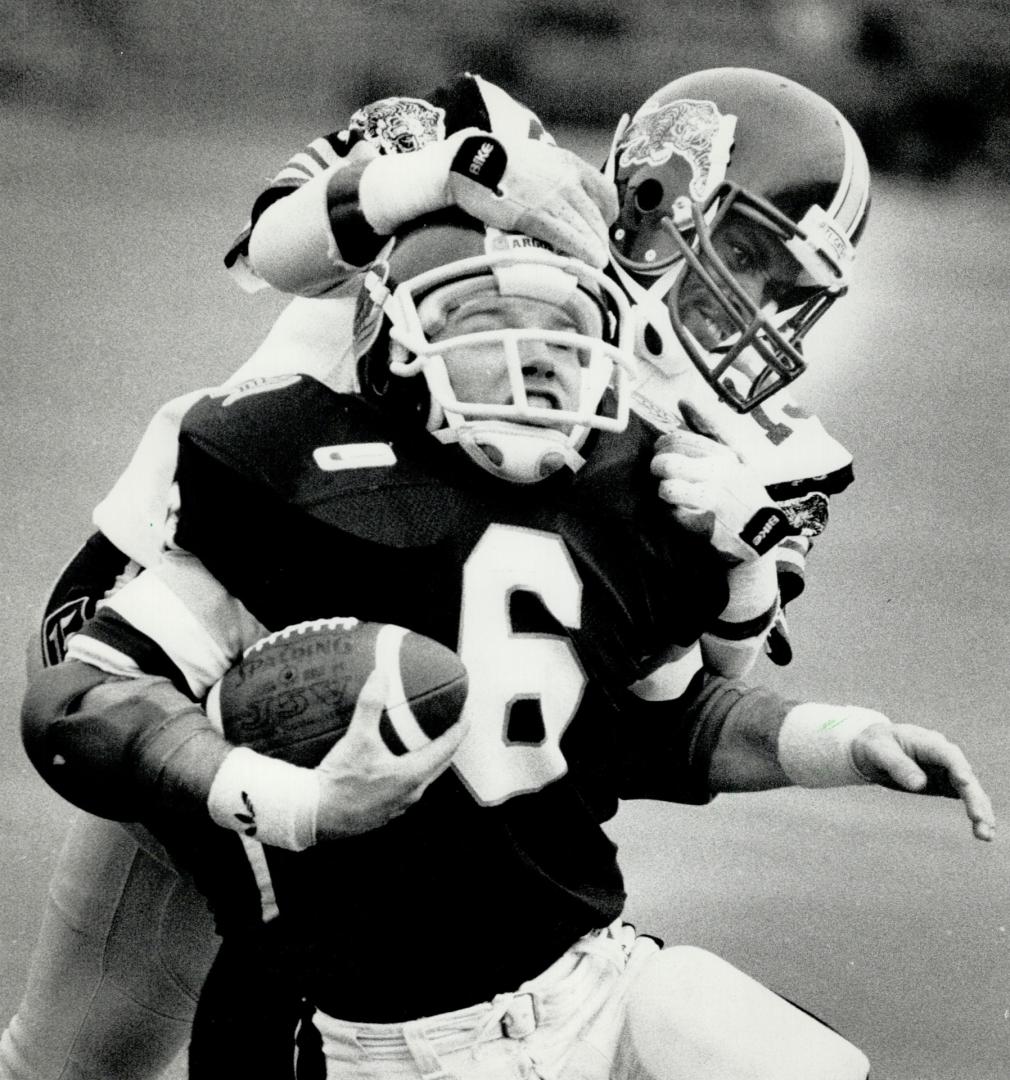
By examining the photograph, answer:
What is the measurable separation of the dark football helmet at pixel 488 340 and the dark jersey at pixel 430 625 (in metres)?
0.04

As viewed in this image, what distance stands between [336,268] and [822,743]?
0.59 m

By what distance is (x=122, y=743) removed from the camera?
145 cm

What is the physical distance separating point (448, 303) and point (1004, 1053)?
4.45 ft

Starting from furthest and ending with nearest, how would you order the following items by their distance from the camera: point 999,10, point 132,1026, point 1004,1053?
point 999,10
point 1004,1053
point 132,1026

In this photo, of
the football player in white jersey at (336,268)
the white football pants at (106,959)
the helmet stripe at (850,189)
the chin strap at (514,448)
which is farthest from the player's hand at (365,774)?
the helmet stripe at (850,189)

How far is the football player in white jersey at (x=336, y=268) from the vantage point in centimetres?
164

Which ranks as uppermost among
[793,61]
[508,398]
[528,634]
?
[508,398]

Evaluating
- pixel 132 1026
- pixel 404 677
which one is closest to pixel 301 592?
pixel 404 677

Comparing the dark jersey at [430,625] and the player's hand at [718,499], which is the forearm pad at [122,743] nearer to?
the dark jersey at [430,625]

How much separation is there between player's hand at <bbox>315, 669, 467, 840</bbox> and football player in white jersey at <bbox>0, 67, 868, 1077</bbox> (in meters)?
0.34

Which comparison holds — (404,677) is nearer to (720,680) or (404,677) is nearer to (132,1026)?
(720,680)

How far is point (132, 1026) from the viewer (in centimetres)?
199

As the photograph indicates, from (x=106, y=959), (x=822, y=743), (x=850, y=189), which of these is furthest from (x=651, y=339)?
(x=106, y=959)

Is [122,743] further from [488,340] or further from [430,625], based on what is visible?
[488,340]
